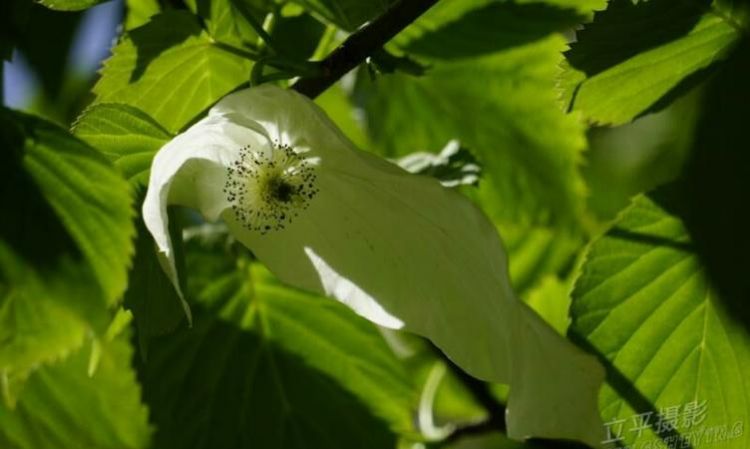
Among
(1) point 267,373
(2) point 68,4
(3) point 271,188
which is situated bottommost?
(1) point 267,373

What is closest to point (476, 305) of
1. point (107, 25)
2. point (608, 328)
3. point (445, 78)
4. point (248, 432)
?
point (608, 328)

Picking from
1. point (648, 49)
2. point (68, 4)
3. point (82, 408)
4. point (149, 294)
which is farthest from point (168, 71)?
point (82, 408)

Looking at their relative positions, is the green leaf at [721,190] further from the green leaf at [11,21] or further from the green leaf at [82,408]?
the green leaf at [82,408]

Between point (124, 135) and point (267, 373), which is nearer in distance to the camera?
point (124, 135)

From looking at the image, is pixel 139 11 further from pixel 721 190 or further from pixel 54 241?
pixel 721 190

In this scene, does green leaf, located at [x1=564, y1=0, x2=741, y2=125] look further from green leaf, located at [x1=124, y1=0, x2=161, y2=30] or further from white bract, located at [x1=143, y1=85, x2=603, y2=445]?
green leaf, located at [x1=124, y1=0, x2=161, y2=30]

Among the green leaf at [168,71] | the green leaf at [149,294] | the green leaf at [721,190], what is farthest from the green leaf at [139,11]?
the green leaf at [721,190]

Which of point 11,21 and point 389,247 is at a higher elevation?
point 11,21
